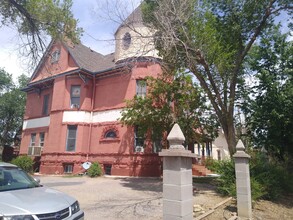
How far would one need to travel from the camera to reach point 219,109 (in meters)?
12.6

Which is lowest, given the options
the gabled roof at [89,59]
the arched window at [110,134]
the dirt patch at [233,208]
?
the dirt patch at [233,208]

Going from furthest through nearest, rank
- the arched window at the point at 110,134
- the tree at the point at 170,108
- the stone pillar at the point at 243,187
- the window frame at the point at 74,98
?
the window frame at the point at 74,98, the arched window at the point at 110,134, the tree at the point at 170,108, the stone pillar at the point at 243,187

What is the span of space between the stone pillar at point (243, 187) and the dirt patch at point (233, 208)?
0.33 m

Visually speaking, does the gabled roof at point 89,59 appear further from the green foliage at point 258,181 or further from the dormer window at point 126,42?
the green foliage at point 258,181

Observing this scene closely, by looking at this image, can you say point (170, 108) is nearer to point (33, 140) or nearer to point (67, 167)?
point (67, 167)

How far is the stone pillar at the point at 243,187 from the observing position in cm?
786

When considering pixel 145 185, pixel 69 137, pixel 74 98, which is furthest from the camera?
pixel 74 98

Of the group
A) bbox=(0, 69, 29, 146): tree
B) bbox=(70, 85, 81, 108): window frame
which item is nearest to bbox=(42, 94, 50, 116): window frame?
bbox=(70, 85, 81, 108): window frame

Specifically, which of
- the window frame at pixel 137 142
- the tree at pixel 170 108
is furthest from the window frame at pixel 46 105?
the tree at pixel 170 108

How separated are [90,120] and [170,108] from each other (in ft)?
27.5

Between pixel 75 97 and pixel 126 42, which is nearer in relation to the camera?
pixel 126 42

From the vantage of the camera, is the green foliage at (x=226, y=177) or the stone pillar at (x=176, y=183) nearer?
the stone pillar at (x=176, y=183)

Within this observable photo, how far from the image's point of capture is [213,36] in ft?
38.5

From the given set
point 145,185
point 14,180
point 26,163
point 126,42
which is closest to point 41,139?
point 26,163
